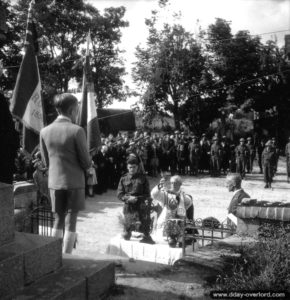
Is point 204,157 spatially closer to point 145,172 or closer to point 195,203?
point 195,203

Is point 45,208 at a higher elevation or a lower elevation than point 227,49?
lower

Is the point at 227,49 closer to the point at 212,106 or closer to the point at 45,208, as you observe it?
the point at 212,106

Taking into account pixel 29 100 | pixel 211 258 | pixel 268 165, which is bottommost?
pixel 211 258

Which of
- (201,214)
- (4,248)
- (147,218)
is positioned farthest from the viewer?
(201,214)

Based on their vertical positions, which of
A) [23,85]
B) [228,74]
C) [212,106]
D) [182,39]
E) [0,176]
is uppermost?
[182,39]

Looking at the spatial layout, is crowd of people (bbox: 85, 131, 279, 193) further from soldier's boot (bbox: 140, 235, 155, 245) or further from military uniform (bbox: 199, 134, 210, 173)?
soldier's boot (bbox: 140, 235, 155, 245)

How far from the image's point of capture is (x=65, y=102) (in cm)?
427

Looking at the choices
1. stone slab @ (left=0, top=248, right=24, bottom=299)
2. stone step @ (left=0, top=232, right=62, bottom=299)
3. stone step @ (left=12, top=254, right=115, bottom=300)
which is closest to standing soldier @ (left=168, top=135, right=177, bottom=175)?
stone step @ (left=12, top=254, right=115, bottom=300)

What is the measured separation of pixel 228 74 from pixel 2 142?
97.7 ft

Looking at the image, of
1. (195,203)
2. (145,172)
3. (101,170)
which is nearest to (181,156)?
(101,170)

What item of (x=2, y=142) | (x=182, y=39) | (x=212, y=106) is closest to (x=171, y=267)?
(x=2, y=142)

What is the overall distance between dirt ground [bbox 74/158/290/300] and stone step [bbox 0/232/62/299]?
60cm

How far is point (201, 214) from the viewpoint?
11578 millimetres

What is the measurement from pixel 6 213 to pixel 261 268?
6.72 ft
